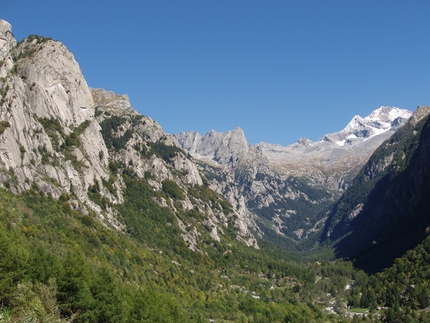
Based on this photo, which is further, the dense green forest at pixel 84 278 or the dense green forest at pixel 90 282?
the dense green forest at pixel 90 282

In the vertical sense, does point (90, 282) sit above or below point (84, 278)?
below

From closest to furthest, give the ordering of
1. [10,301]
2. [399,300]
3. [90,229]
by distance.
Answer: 1. [10,301]
2. [90,229]
3. [399,300]

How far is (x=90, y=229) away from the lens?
16800 centimetres

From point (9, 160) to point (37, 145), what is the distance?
1050 inches

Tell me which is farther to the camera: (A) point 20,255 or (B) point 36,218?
(B) point 36,218

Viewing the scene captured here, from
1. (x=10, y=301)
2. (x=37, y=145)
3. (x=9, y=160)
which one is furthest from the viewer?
(x=37, y=145)

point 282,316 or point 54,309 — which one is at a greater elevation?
point 54,309

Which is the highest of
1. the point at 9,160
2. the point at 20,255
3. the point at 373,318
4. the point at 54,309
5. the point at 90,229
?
the point at 9,160

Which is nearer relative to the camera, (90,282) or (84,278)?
(84,278)

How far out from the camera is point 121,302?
7306 cm

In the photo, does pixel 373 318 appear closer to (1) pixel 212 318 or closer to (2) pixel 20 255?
(1) pixel 212 318

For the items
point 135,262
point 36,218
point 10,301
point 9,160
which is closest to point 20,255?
point 10,301

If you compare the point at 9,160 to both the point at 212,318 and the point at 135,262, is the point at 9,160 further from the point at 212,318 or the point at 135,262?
the point at 212,318

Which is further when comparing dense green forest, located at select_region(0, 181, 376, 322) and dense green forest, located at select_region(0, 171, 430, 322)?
dense green forest, located at select_region(0, 171, 430, 322)
